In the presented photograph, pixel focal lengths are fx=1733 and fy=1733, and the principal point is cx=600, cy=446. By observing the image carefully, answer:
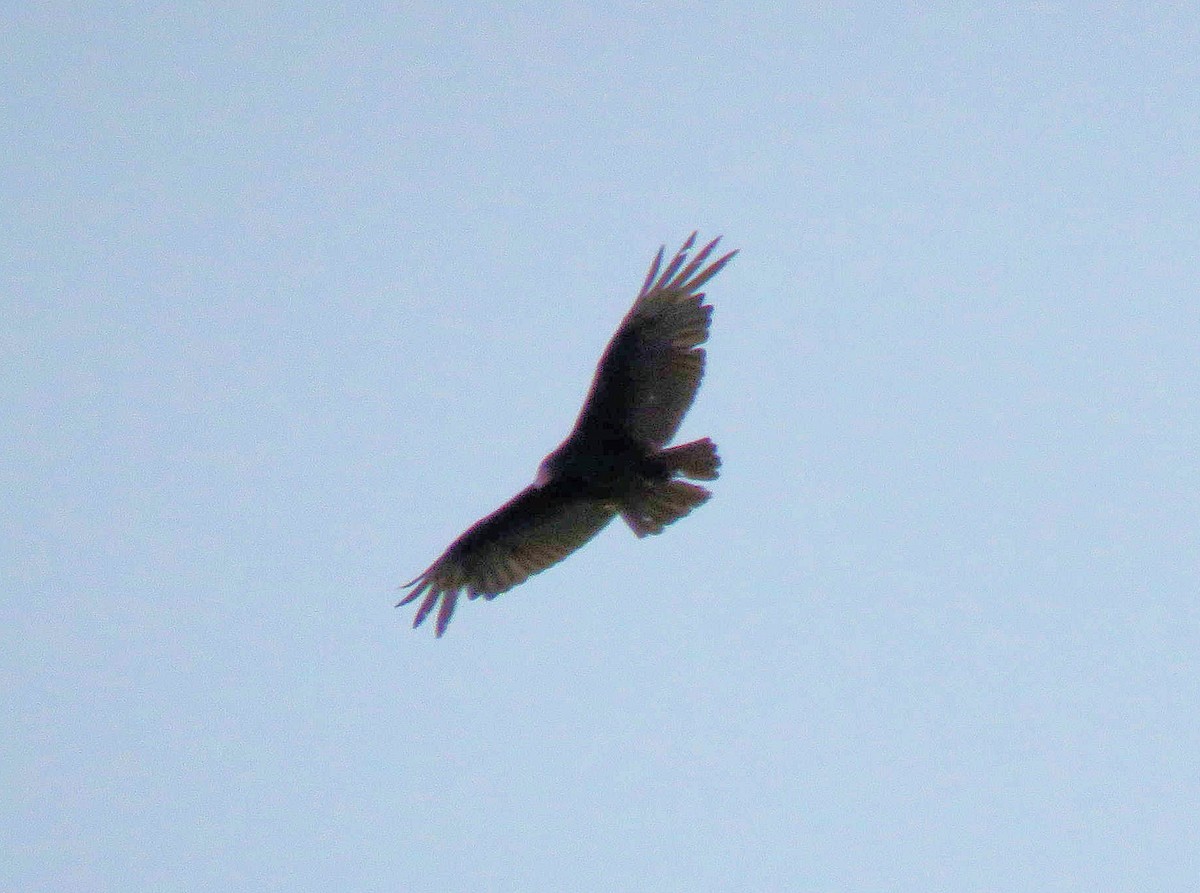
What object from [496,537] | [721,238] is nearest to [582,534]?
[496,537]

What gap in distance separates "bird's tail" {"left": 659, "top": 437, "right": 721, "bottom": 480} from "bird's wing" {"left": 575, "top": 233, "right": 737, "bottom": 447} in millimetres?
247

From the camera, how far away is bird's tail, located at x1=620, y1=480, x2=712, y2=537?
1093 centimetres

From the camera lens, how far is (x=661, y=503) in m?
11.0

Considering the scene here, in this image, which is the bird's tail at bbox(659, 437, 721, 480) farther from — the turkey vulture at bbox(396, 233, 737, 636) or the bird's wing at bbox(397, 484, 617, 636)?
the bird's wing at bbox(397, 484, 617, 636)

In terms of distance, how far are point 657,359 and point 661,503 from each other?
0.91 meters

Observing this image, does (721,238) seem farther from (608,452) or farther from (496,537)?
(496,537)

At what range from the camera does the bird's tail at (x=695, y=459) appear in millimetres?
10711

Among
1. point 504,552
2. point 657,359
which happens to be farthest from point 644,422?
point 504,552

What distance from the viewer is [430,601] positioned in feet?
37.8

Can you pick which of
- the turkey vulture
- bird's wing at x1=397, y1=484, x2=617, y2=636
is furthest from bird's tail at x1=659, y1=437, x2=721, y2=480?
bird's wing at x1=397, y1=484, x2=617, y2=636

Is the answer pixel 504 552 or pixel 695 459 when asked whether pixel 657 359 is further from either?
pixel 504 552

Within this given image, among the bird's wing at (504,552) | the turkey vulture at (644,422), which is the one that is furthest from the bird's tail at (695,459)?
the bird's wing at (504,552)

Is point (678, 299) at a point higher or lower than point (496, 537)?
higher

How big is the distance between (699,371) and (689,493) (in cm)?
79
